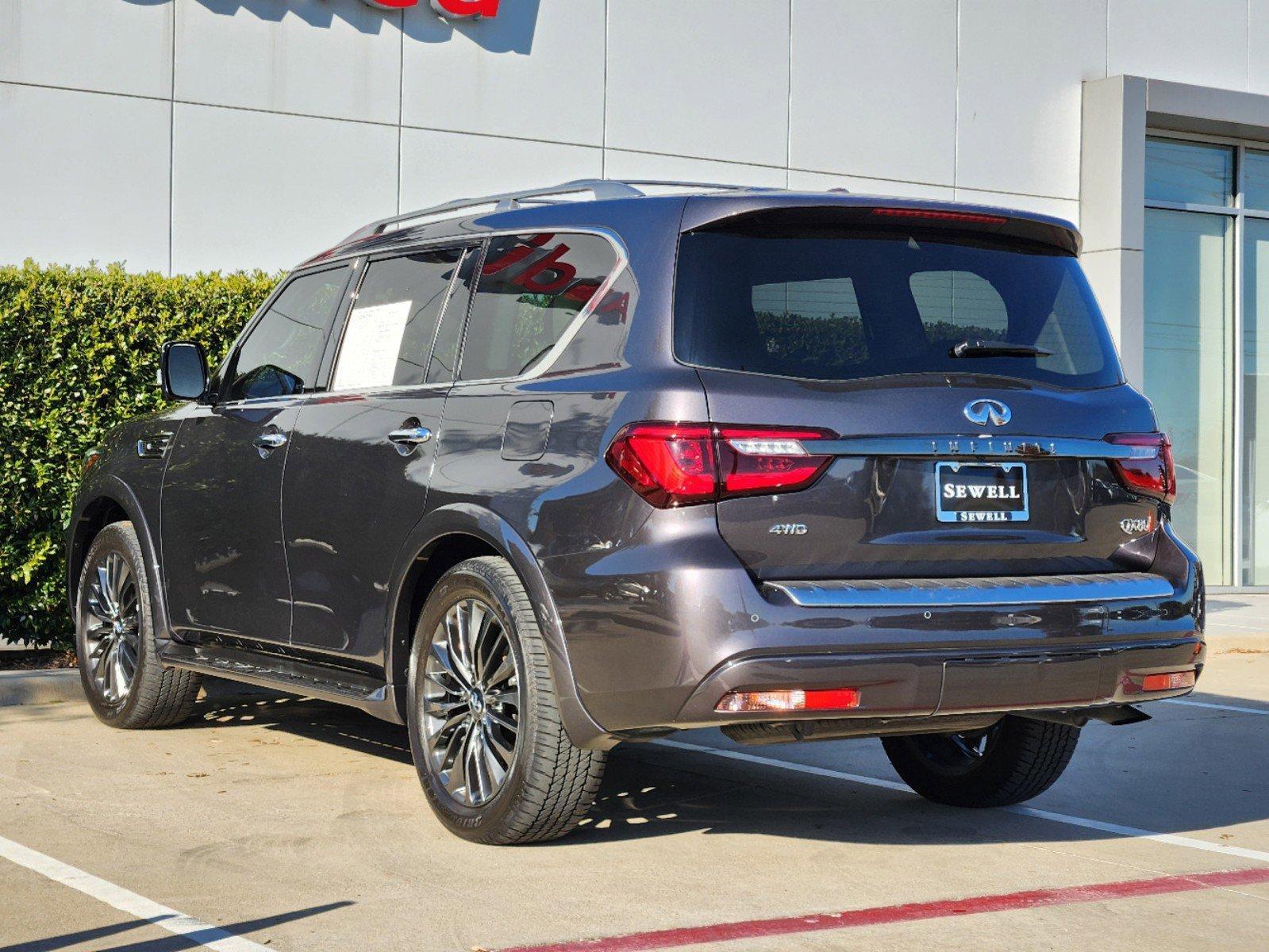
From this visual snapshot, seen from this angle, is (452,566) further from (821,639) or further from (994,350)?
(994,350)

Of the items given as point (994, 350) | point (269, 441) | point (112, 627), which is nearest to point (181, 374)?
point (269, 441)

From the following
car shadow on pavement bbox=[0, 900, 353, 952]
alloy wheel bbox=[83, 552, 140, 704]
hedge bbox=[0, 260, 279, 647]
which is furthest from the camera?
hedge bbox=[0, 260, 279, 647]

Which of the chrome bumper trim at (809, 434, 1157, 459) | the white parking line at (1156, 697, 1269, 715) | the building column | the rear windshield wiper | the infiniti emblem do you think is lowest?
the white parking line at (1156, 697, 1269, 715)

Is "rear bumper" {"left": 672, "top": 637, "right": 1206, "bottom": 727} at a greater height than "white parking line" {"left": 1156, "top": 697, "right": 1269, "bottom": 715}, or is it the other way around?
"rear bumper" {"left": 672, "top": 637, "right": 1206, "bottom": 727}

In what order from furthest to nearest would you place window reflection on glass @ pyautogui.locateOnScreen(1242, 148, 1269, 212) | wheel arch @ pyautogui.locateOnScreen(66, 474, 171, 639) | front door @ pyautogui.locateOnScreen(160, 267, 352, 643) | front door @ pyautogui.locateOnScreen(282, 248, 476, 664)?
1. window reflection on glass @ pyautogui.locateOnScreen(1242, 148, 1269, 212)
2. wheel arch @ pyautogui.locateOnScreen(66, 474, 171, 639)
3. front door @ pyautogui.locateOnScreen(160, 267, 352, 643)
4. front door @ pyautogui.locateOnScreen(282, 248, 476, 664)

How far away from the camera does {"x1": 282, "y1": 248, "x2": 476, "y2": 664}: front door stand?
18.9 feet

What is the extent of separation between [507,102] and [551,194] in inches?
299

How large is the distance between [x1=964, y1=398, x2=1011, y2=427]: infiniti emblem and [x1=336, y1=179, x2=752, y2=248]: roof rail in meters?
0.97

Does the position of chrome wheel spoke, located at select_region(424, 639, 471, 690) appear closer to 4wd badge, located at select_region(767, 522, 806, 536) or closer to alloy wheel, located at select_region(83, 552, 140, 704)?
4wd badge, located at select_region(767, 522, 806, 536)

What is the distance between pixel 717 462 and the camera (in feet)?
15.5

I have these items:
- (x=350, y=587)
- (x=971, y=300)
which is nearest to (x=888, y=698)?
(x=971, y=300)

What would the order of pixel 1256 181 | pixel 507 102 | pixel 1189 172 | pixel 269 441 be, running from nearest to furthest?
pixel 269 441, pixel 507 102, pixel 1189 172, pixel 1256 181

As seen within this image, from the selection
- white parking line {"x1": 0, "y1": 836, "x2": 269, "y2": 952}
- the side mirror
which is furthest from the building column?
white parking line {"x1": 0, "y1": 836, "x2": 269, "y2": 952}

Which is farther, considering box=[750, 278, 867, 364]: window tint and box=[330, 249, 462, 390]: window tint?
box=[330, 249, 462, 390]: window tint
